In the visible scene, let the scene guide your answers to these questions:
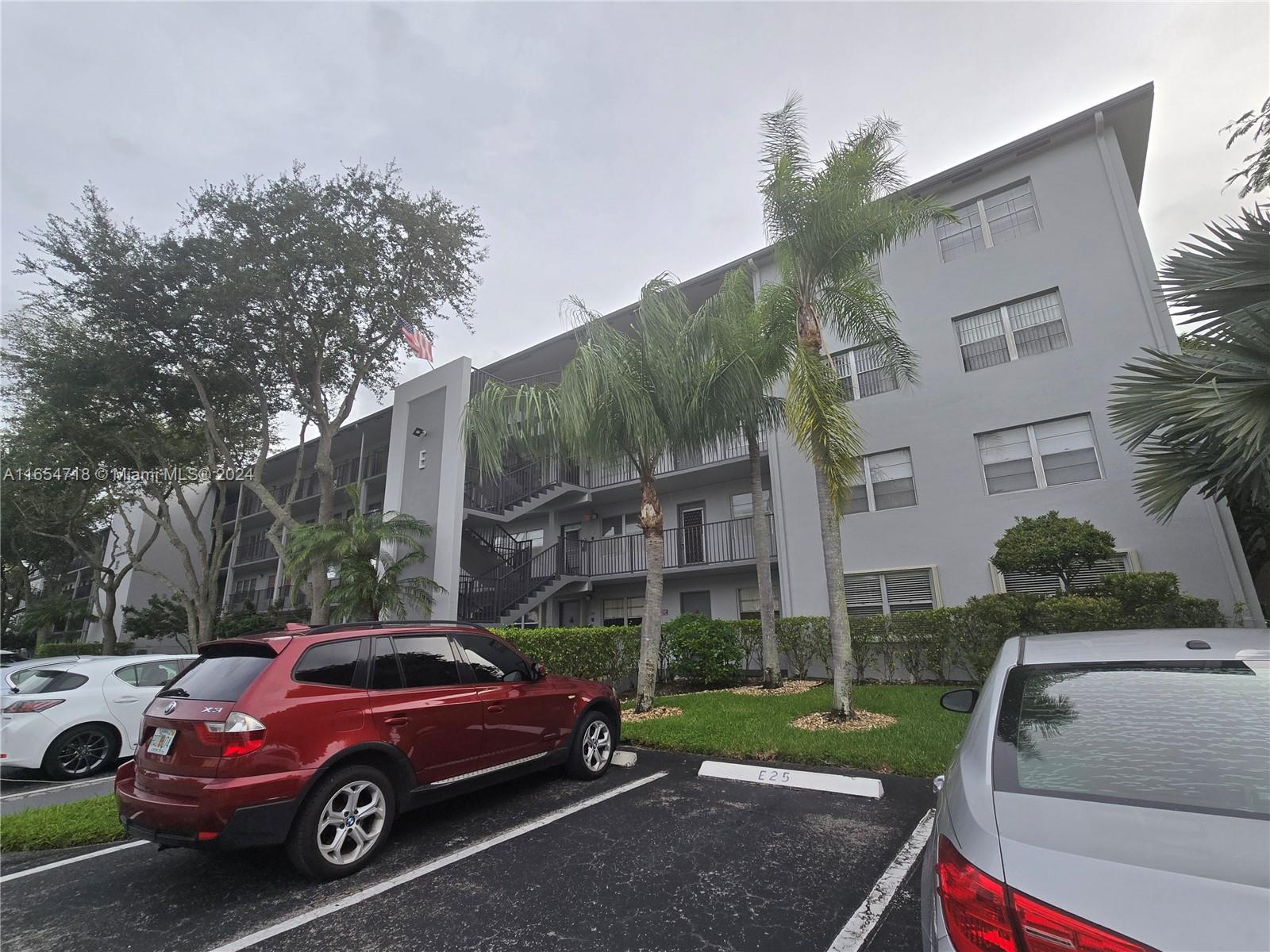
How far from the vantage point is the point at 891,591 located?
12.6 metres

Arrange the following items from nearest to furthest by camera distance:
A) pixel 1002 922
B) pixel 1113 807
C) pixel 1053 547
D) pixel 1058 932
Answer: pixel 1058 932, pixel 1002 922, pixel 1113 807, pixel 1053 547

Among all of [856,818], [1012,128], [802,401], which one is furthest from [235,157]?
[856,818]

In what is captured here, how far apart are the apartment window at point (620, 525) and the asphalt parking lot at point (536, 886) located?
44.6 feet

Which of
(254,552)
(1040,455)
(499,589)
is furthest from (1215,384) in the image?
(254,552)

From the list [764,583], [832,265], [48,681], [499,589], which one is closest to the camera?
[48,681]

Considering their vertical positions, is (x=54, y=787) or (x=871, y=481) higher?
(x=871, y=481)

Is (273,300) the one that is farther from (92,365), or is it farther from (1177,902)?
(1177,902)

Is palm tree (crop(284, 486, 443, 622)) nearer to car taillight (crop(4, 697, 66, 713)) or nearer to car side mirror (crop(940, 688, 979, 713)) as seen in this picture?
car taillight (crop(4, 697, 66, 713))

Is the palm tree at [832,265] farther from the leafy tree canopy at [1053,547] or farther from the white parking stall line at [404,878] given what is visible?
the white parking stall line at [404,878]

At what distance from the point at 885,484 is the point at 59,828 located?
45.1 ft

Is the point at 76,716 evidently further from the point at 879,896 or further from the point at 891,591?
the point at 891,591

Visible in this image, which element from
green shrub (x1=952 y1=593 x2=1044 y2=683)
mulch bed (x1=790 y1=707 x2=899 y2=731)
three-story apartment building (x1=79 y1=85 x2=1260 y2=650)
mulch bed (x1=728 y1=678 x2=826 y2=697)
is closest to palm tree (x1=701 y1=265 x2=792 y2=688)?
mulch bed (x1=728 y1=678 x2=826 y2=697)

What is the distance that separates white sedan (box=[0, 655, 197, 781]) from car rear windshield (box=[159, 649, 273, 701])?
402 cm

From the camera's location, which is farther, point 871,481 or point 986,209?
point 871,481
